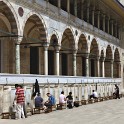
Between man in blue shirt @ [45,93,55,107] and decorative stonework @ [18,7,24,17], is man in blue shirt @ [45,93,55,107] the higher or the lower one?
the lower one

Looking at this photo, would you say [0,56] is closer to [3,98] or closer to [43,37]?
[43,37]

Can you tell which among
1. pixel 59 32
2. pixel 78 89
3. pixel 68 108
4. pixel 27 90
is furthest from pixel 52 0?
pixel 27 90

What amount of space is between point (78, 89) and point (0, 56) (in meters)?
5.02

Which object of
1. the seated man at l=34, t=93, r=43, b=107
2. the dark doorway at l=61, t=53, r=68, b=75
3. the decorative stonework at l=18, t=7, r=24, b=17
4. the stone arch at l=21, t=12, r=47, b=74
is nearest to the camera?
the seated man at l=34, t=93, r=43, b=107

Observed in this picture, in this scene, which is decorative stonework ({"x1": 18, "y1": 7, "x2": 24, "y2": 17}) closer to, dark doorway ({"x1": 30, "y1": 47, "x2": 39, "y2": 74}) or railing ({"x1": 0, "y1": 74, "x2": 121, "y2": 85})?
railing ({"x1": 0, "y1": 74, "x2": 121, "y2": 85})

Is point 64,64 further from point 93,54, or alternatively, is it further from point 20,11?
point 20,11

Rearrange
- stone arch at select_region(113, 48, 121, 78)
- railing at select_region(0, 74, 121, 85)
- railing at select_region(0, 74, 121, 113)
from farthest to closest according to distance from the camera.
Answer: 1. stone arch at select_region(113, 48, 121, 78)
2. railing at select_region(0, 74, 121, 85)
3. railing at select_region(0, 74, 121, 113)

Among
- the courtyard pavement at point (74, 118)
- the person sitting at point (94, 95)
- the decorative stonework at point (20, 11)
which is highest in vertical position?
the decorative stonework at point (20, 11)

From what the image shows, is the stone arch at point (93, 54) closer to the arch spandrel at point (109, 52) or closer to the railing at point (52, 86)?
the arch spandrel at point (109, 52)

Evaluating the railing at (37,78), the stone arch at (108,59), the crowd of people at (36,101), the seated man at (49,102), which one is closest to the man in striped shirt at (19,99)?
the crowd of people at (36,101)

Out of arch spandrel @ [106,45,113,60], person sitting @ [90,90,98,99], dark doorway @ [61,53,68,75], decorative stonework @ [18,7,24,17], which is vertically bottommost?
person sitting @ [90,90,98,99]

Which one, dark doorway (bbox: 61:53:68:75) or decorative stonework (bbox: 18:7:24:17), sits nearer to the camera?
decorative stonework (bbox: 18:7:24:17)

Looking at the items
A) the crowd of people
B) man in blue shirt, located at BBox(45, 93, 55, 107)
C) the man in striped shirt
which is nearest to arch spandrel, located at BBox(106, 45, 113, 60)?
the crowd of people

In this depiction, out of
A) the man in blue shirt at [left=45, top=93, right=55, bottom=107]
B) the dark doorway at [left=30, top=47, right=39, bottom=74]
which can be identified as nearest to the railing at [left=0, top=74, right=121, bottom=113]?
the man in blue shirt at [left=45, top=93, right=55, bottom=107]
